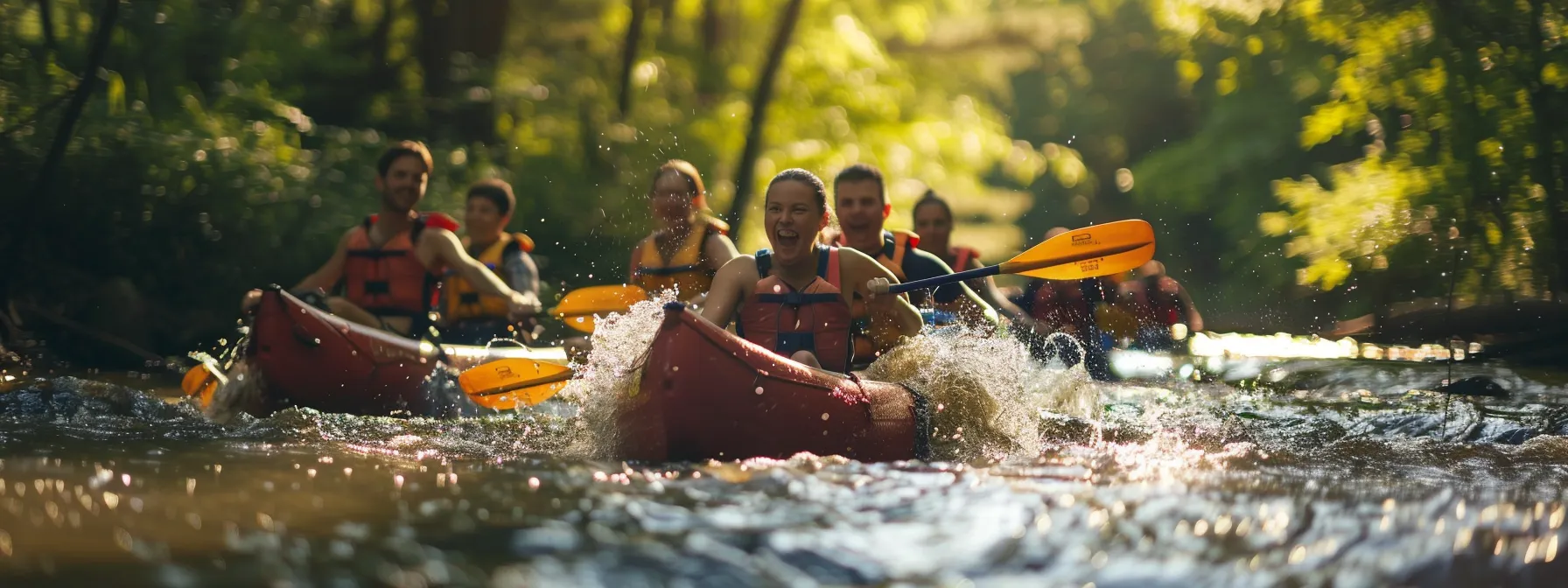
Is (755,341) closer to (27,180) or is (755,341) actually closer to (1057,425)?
(1057,425)

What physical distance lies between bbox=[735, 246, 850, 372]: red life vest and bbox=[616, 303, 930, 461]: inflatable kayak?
17.1 inches

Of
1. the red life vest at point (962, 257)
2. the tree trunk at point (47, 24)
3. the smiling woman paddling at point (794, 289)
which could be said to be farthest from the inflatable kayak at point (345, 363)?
the tree trunk at point (47, 24)

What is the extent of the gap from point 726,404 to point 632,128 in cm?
1155

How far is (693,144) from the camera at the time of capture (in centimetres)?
1645

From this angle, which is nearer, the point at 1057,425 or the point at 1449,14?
the point at 1057,425

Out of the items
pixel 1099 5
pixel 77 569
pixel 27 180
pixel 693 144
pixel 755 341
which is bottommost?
pixel 77 569

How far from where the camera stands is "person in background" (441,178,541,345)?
8.78 metres

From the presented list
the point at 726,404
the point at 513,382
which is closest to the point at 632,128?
the point at 513,382

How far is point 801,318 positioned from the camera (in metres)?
5.73

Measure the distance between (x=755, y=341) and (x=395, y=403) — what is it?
225 centimetres

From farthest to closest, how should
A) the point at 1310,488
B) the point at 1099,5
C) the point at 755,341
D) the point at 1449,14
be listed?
the point at 1099,5 → the point at 1449,14 → the point at 755,341 → the point at 1310,488

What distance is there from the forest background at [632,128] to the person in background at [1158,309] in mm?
1873

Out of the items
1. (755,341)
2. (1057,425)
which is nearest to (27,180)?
(755,341)

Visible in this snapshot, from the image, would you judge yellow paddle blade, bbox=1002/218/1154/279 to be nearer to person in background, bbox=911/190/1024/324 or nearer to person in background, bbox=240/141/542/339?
person in background, bbox=911/190/1024/324
